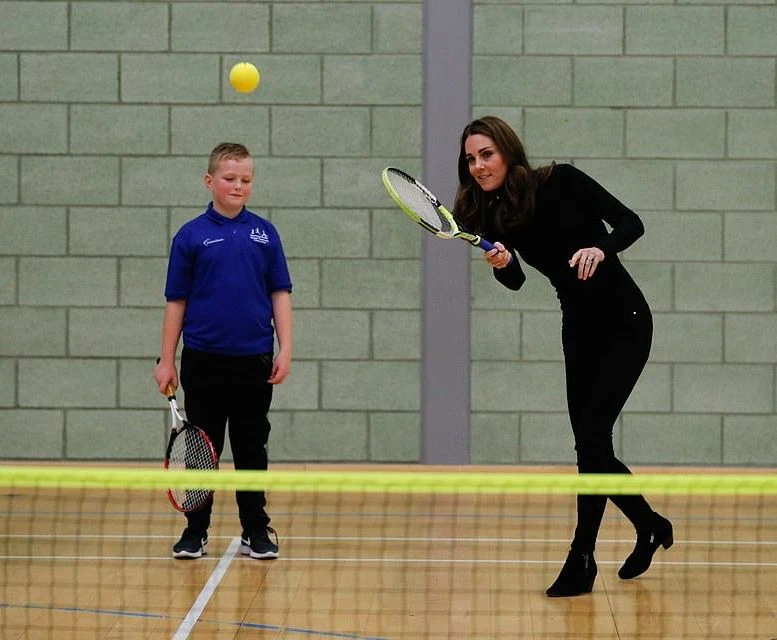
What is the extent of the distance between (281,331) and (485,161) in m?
1.18

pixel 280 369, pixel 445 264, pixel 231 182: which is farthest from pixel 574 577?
pixel 445 264

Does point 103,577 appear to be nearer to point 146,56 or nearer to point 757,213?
point 146,56

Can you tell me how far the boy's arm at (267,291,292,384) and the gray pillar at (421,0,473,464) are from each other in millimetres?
2119

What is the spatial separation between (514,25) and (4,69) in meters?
2.78

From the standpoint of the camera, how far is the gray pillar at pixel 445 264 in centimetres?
695

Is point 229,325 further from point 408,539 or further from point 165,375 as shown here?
point 408,539

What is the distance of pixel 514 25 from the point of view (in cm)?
696

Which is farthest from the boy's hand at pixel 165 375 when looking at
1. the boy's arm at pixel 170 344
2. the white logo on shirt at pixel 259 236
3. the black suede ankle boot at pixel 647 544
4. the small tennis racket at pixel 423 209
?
the black suede ankle boot at pixel 647 544

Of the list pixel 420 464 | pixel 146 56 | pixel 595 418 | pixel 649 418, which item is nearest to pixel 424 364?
pixel 420 464

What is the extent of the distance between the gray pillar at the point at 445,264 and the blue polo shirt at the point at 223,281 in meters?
2.19

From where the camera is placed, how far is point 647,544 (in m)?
4.50

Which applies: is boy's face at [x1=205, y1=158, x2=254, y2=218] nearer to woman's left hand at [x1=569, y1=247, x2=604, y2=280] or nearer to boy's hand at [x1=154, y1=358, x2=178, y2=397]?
boy's hand at [x1=154, y1=358, x2=178, y2=397]

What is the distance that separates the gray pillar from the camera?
695 cm

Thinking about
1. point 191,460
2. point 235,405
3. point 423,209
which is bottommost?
point 191,460
